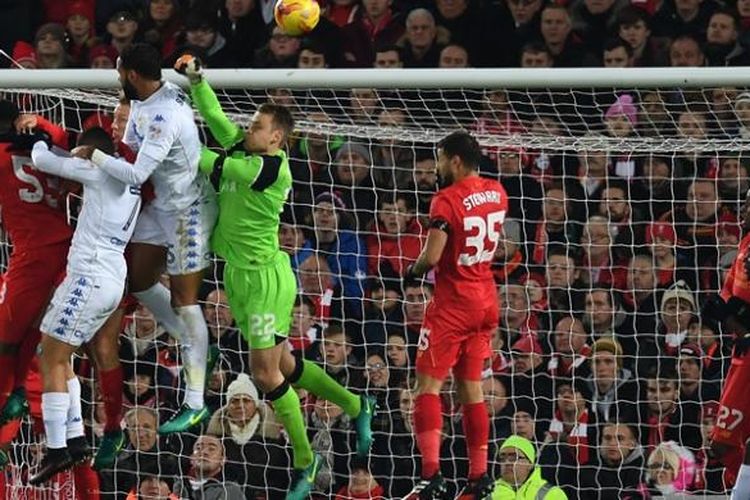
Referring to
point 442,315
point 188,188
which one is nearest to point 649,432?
point 442,315

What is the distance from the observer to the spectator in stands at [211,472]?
625 inches

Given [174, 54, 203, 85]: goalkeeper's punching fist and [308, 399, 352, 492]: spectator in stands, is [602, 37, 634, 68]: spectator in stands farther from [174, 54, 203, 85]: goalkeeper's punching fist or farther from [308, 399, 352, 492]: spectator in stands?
[174, 54, 203, 85]: goalkeeper's punching fist

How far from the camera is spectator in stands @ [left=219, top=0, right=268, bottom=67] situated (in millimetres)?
18172

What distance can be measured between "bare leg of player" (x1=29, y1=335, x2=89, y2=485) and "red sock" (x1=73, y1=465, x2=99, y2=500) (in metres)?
0.60

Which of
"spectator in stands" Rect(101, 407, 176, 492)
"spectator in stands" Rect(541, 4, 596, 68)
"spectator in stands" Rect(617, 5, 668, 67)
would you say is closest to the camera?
"spectator in stands" Rect(101, 407, 176, 492)

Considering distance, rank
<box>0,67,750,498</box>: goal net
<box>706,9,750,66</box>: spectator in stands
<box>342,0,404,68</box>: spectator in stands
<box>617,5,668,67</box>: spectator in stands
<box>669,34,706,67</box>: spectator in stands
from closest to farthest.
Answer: <box>0,67,750,498</box>: goal net, <box>669,34,706,67</box>: spectator in stands, <box>706,9,750,66</box>: spectator in stands, <box>617,5,668,67</box>: spectator in stands, <box>342,0,404,68</box>: spectator in stands

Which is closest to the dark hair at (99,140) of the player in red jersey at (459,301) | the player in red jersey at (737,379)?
the player in red jersey at (459,301)

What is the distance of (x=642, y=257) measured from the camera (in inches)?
621

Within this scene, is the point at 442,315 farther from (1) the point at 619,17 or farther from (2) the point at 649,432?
(1) the point at 619,17

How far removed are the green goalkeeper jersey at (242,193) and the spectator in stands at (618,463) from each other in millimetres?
2514

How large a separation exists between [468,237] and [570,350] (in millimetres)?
1840

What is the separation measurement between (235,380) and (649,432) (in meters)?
2.56

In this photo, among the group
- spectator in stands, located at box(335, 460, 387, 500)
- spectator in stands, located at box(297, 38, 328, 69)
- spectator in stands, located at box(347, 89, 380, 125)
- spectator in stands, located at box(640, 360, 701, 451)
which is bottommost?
spectator in stands, located at box(335, 460, 387, 500)

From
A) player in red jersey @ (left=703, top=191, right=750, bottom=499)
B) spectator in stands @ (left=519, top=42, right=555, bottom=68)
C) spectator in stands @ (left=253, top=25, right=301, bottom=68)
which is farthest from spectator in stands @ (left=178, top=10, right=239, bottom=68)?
player in red jersey @ (left=703, top=191, right=750, bottom=499)
